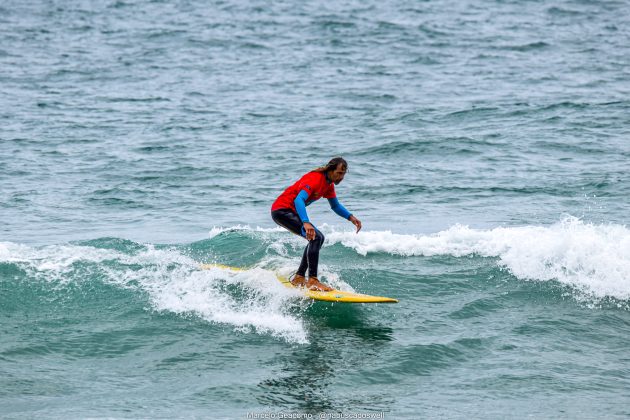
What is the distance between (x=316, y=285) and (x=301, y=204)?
1186mm

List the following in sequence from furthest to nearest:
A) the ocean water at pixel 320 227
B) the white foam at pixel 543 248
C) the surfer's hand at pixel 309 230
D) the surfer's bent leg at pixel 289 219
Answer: the white foam at pixel 543 248 < the surfer's bent leg at pixel 289 219 < the surfer's hand at pixel 309 230 < the ocean water at pixel 320 227

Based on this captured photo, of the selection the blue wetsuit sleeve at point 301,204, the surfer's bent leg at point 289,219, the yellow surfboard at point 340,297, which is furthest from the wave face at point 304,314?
the blue wetsuit sleeve at point 301,204

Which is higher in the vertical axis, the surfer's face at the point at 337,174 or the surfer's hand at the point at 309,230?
the surfer's face at the point at 337,174

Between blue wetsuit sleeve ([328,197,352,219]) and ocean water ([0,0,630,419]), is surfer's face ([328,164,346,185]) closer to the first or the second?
blue wetsuit sleeve ([328,197,352,219])

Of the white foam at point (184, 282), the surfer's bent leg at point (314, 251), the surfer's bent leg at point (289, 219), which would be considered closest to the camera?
the white foam at point (184, 282)

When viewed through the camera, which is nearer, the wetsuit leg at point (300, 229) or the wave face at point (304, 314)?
the wave face at point (304, 314)

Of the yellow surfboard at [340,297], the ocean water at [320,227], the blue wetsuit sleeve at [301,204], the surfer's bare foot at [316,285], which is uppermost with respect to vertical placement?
the blue wetsuit sleeve at [301,204]

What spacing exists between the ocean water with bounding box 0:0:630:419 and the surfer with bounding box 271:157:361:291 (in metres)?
0.36

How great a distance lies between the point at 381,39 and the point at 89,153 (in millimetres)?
17697

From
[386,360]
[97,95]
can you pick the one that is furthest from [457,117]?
[386,360]

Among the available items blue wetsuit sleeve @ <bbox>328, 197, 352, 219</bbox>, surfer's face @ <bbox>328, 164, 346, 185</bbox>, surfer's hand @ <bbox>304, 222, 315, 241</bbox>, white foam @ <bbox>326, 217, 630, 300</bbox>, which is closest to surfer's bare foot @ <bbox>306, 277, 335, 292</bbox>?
surfer's hand @ <bbox>304, 222, 315, 241</bbox>

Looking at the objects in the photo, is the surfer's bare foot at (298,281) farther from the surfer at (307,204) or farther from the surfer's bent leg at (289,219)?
the surfer's bent leg at (289,219)

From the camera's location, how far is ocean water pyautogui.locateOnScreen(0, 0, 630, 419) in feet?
29.4

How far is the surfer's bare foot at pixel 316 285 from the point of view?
11.0 meters
